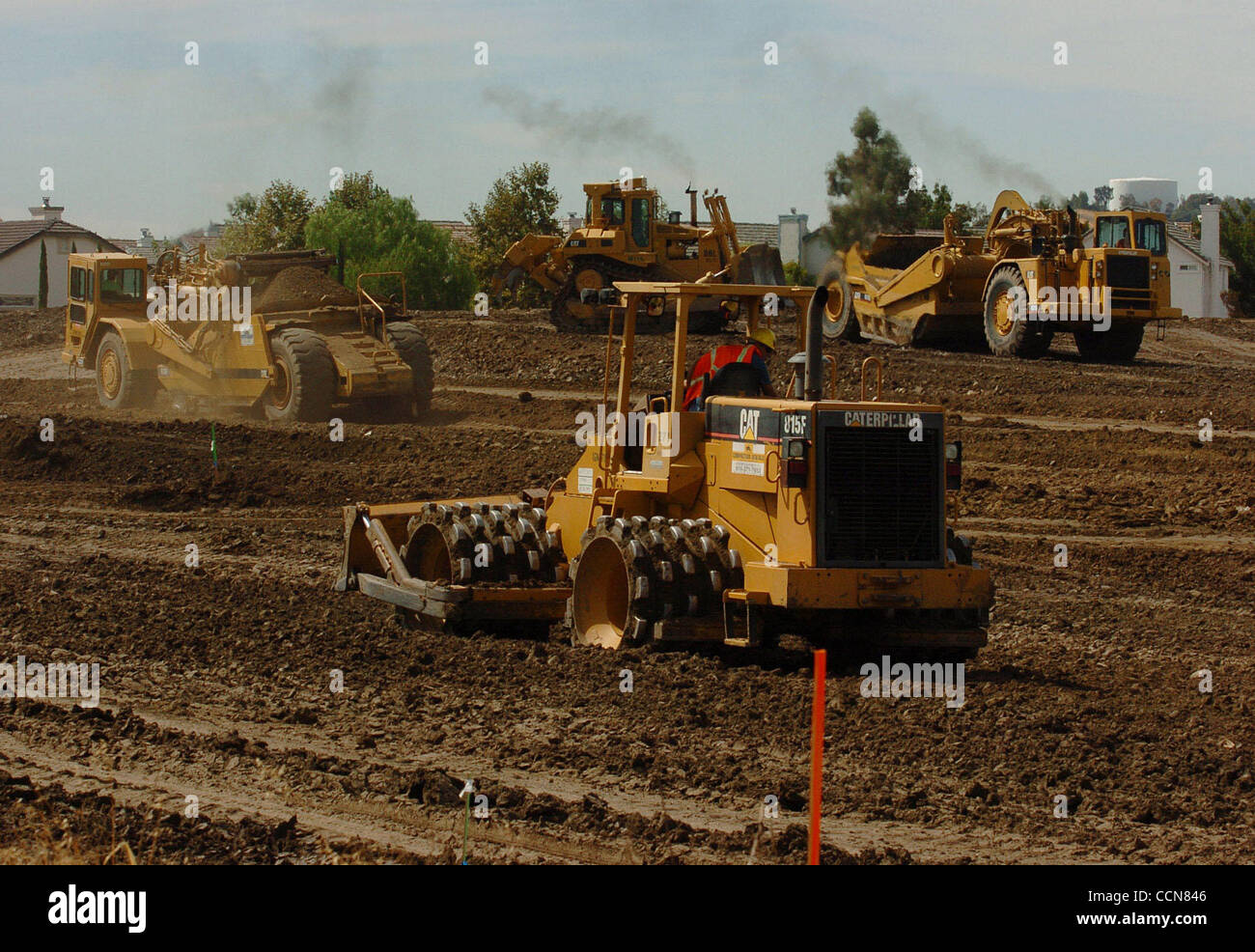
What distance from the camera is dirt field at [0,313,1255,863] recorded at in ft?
23.9

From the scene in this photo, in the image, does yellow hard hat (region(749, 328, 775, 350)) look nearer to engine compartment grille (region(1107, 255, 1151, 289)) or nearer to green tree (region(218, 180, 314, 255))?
engine compartment grille (region(1107, 255, 1151, 289))

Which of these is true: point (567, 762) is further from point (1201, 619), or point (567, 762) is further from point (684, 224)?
point (684, 224)

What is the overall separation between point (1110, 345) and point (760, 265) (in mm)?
7649

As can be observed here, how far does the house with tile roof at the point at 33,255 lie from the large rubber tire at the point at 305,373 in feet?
171

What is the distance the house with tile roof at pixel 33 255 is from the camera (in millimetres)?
71938

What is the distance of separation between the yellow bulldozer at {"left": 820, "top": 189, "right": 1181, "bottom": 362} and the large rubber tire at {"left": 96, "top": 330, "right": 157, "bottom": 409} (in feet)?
36.9

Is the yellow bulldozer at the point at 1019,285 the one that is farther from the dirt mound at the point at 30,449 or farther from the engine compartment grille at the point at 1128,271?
the dirt mound at the point at 30,449

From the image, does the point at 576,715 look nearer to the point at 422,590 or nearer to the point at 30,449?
the point at 422,590

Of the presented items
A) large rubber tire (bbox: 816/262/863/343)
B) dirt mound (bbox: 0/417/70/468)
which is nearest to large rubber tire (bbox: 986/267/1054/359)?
large rubber tire (bbox: 816/262/863/343)

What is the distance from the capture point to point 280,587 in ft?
43.5
